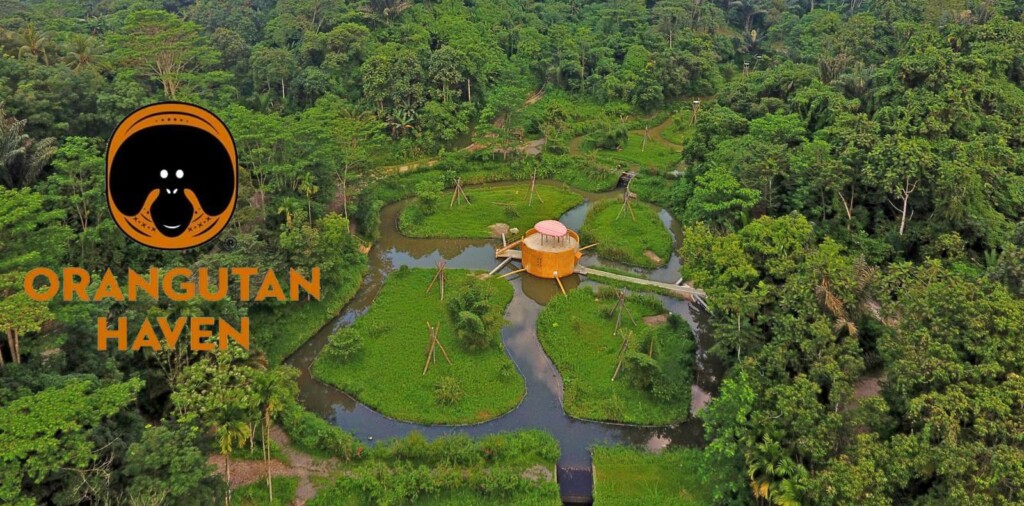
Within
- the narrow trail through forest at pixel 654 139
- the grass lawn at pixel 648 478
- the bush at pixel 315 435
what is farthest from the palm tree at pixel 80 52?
the grass lawn at pixel 648 478

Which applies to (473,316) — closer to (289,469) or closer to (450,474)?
(450,474)

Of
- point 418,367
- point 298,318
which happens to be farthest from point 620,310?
point 298,318

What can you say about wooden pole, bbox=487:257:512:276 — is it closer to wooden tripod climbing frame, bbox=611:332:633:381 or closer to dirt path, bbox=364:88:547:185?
wooden tripod climbing frame, bbox=611:332:633:381

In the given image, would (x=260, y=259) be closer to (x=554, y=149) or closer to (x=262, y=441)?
(x=262, y=441)

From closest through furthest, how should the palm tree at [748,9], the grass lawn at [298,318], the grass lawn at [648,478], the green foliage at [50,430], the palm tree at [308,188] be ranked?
the green foliage at [50,430] → the grass lawn at [648,478] → the grass lawn at [298,318] → the palm tree at [308,188] → the palm tree at [748,9]

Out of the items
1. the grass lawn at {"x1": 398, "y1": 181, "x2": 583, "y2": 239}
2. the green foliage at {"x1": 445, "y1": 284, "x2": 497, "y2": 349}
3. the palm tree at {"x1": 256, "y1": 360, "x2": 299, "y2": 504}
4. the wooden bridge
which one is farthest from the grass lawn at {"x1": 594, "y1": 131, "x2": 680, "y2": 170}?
the palm tree at {"x1": 256, "y1": 360, "x2": 299, "y2": 504}

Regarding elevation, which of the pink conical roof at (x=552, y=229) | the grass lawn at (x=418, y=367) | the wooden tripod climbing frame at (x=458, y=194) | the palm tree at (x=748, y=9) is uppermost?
the palm tree at (x=748, y=9)

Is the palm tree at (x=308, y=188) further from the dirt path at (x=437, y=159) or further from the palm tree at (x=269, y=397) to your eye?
the palm tree at (x=269, y=397)

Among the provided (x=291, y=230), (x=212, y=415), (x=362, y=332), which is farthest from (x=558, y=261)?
(x=212, y=415)
